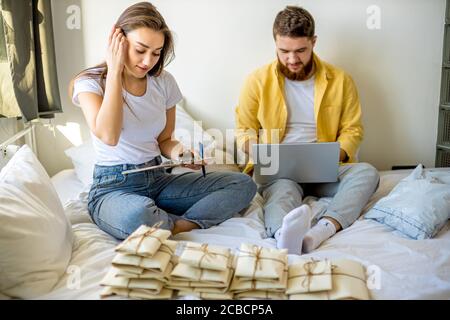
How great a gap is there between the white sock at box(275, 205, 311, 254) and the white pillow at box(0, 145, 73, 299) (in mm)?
500

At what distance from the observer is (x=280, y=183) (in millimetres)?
1538

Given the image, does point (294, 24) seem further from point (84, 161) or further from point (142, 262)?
point (142, 262)

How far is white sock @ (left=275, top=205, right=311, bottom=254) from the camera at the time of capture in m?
1.16

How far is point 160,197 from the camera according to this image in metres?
1.37

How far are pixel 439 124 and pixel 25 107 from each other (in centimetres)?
166

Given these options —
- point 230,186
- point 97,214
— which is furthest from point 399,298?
point 97,214

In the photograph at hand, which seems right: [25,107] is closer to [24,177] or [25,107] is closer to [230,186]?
[24,177]

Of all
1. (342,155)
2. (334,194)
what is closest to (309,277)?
(334,194)

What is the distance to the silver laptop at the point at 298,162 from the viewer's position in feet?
4.85

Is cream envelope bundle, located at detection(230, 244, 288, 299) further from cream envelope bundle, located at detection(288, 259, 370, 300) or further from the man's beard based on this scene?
the man's beard

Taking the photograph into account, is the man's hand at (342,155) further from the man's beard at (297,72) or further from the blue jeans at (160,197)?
the blue jeans at (160,197)

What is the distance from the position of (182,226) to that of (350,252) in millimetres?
447

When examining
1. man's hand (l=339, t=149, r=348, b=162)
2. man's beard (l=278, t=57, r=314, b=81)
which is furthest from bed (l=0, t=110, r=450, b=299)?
man's beard (l=278, t=57, r=314, b=81)

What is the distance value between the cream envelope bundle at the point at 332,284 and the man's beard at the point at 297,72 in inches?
36.6
